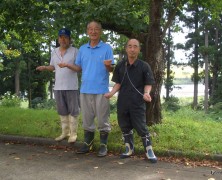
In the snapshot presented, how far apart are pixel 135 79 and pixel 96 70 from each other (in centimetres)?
66

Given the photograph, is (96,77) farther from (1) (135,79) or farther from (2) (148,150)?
(2) (148,150)

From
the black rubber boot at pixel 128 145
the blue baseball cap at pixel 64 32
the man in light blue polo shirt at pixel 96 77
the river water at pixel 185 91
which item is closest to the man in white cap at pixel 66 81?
the blue baseball cap at pixel 64 32

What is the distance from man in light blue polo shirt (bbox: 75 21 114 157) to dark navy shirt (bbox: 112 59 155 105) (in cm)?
27

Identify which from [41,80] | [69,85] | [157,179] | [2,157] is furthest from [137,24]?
[41,80]

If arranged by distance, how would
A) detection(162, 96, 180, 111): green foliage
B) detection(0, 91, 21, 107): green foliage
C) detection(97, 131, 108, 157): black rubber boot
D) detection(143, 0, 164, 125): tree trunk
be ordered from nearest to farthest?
detection(97, 131, 108, 157): black rubber boot, detection(143, 0, 164, 125): tree trunk, detection(0, 91, 21, 107): green foliage, detection(162, 96, 180, 111): green foliage

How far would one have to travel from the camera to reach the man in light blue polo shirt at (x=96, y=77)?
17.9 feet

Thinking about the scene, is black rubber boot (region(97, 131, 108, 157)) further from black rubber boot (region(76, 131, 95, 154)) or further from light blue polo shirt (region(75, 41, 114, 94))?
light blue polo shirt (region(75, 41, 114, 94))

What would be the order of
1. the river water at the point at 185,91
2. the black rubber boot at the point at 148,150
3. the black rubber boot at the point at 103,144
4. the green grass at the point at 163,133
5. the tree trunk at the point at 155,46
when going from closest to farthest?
the black rubber boot at the point at 148,150 → the black rubber boot at the point at 103,144 → the green grass at the point at 163,133 → the tree trunk at the point at 155,46 → the river water at the point at 185,91

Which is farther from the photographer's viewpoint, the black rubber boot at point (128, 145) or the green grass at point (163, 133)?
the green grass at point (163, 133)

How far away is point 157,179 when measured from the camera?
4668 mm

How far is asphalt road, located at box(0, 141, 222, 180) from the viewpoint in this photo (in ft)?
15.7

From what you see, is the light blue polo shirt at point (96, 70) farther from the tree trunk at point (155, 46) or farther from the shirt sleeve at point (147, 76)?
the tree trunk at point (155, 46)

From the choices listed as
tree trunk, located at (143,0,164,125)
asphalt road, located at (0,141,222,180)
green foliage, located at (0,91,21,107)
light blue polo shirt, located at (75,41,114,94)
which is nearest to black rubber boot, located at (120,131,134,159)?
asphalt road, located at (0,141,222,180)

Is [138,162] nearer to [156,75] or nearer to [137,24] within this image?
[156,75]
